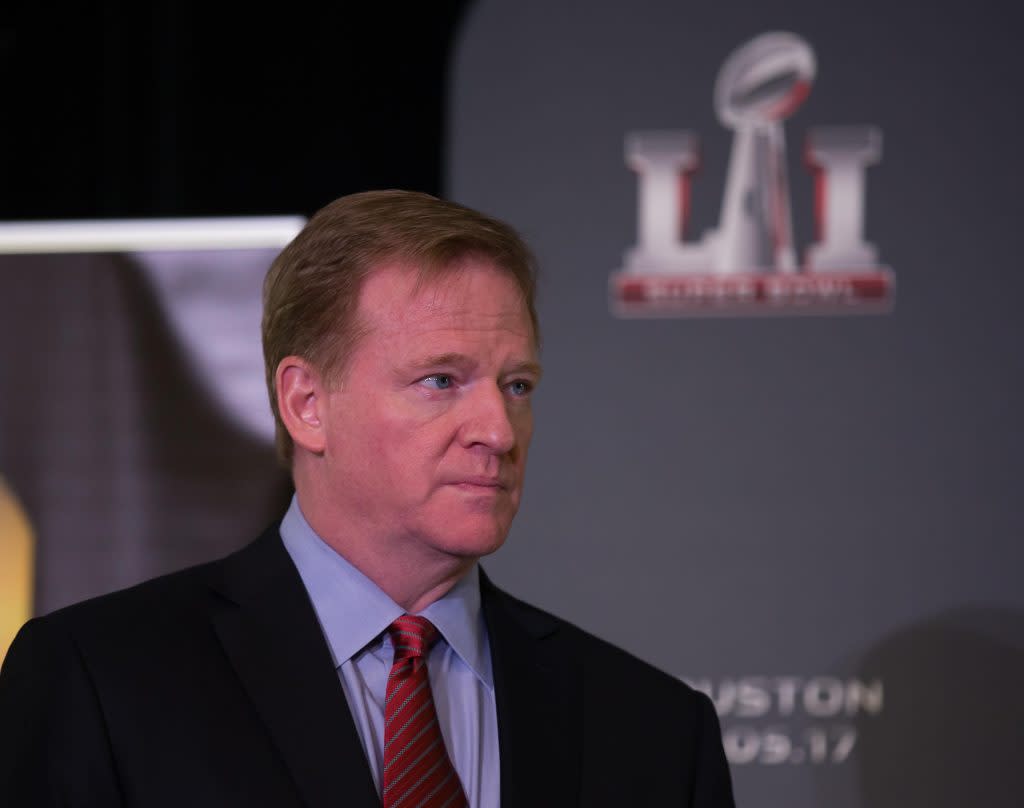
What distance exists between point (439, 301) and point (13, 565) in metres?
1.67

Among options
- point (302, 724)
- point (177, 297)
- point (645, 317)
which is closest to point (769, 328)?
point (645, 317)

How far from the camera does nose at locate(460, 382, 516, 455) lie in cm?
152

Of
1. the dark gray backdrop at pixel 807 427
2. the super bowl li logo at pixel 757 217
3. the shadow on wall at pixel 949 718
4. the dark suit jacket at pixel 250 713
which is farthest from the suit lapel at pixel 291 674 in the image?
the shadow on wall at pixel 949 718

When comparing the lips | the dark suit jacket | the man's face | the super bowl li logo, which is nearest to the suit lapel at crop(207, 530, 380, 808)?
the dark suit jacket

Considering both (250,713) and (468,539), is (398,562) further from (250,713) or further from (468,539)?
(250,713)

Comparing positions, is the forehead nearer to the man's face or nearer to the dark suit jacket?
the man's face

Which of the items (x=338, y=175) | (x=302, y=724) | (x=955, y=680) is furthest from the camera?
(x=338, y=175)

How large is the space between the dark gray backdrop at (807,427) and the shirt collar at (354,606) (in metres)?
1.11

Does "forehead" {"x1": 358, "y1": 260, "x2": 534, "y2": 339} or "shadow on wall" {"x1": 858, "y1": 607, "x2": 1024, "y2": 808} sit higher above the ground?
"forehead" {"x1": 358, "y1": 260, "x2": 534, "y2": 339}

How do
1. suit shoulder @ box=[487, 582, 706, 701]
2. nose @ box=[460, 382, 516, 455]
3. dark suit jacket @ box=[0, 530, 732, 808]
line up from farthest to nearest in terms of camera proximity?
suit shoulder @ box=[487, 582, 706, 701] → nose @ box=[460, 382, 516, 455] → dark suit jacket @ box=[0, 530, 732, 808]

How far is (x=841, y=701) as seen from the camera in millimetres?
2607

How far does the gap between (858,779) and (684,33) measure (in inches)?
62.9

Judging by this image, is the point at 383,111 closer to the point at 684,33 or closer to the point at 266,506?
the point at 684,33

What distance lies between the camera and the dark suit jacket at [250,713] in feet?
4.66
